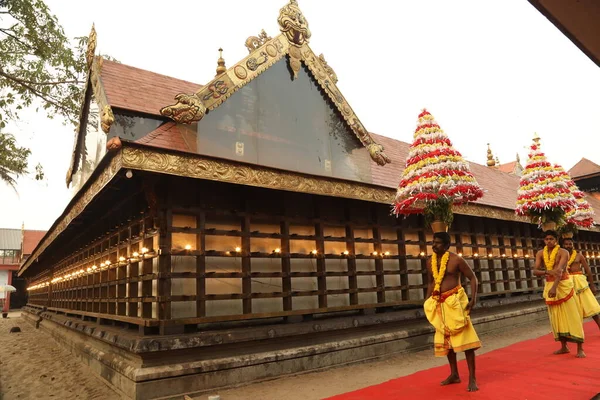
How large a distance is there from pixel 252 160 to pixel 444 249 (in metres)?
4.02

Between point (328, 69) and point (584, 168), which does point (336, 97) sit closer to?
point (328, 69)

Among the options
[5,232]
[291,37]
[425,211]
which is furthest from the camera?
[5,232]

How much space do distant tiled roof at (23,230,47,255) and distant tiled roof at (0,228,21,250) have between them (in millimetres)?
1892

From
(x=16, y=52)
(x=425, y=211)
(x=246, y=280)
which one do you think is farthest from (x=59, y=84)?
(x=425, y=211)

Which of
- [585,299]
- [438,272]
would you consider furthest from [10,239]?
[585,299]

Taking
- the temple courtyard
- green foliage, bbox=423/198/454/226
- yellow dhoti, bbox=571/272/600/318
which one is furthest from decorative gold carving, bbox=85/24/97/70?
yellow dhoti, bbox=571/272/600/318

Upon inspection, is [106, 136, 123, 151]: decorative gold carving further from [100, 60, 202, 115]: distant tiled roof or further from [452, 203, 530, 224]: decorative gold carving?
[452, 203, 530, 224]: decorative gold carving

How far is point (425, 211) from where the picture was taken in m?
6.53

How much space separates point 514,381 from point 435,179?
2998 mm

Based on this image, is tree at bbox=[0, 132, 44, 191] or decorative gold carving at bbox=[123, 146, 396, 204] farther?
tree at bbox=[0, 132, 44, 191]

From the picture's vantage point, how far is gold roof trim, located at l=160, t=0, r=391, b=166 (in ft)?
23.6

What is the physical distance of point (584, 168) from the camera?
93.8 feet

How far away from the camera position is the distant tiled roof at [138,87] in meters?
7.69

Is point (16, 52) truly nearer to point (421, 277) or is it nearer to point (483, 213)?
point (421, 277)
